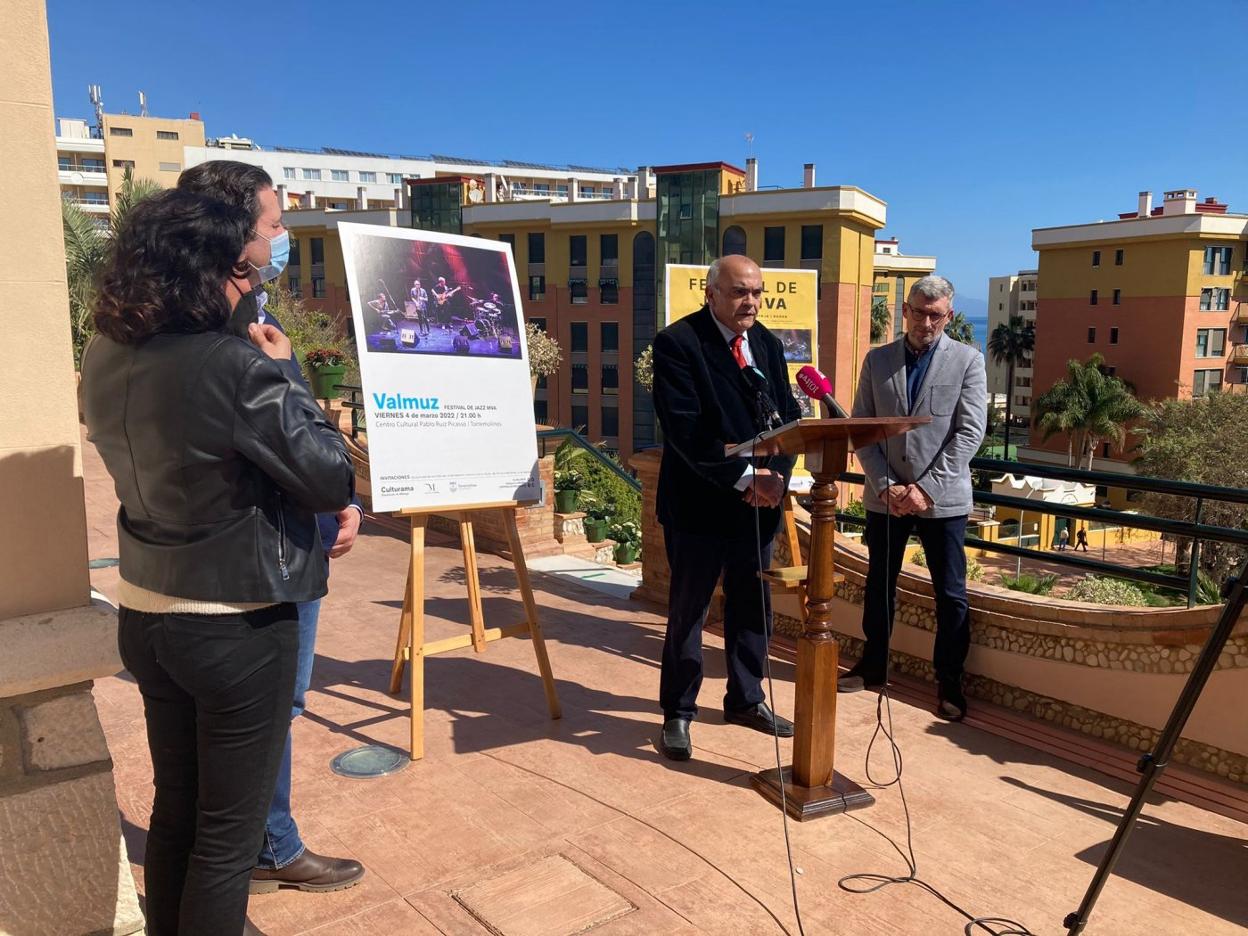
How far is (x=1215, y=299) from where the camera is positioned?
51.4 m

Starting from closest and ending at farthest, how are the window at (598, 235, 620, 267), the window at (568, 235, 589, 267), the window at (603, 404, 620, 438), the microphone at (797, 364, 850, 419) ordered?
1. the microphone at (797, 364, 850, 419)
2. the window at (598, 235, 620, 267)
3. the window at (568, 235, 589, 267)
4. the window at (603, 404, 620, 438)

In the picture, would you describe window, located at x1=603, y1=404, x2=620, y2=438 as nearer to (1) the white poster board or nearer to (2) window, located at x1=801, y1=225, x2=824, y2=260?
(2) window, located at x1=801, y1=225, x2=824, y2=260

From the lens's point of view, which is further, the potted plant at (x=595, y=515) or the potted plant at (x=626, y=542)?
the potted plant at (x=595, y=515)

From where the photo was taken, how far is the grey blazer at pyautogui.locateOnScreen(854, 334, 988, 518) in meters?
4.04

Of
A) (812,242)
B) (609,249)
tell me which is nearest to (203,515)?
(812,242)

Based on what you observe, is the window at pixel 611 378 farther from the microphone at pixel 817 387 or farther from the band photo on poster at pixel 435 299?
the microphone at pixel 817 387

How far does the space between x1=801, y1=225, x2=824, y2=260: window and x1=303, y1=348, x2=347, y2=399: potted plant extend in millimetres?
35969

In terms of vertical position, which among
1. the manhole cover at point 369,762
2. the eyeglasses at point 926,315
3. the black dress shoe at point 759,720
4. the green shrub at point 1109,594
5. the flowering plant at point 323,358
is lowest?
the green shrub at point 1109,594

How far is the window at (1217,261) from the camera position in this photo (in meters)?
50.3

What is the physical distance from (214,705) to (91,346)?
824 mm

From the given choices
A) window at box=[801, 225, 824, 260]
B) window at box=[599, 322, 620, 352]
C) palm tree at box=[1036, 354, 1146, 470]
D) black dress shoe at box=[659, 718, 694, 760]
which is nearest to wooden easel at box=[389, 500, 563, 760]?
black dress shoe at box=[659, 718, 694, 760]

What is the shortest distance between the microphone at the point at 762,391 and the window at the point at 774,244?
42.3 metres

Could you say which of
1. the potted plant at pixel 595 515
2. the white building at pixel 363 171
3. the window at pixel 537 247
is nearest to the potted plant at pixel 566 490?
the potted plant at pixel 595 515

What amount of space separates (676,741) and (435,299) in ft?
6.75
